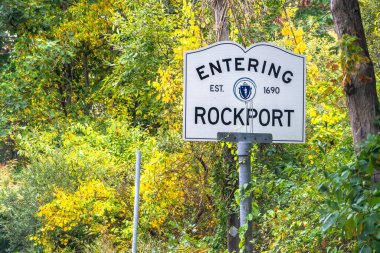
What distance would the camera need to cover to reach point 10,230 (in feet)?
51.2

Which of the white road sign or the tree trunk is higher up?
A: the tree trunk

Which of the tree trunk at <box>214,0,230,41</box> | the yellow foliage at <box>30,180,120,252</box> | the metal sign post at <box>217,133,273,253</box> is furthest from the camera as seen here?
the yellow foliage at <box>30,180,120,252</box>

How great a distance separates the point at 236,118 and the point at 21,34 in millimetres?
12853

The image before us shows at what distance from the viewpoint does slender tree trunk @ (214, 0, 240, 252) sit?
28.7 feet

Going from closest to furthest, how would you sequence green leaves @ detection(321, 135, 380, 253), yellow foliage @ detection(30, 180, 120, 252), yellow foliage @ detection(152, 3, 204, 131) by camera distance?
green leaves @ detection(321, 135, 380, 253), yellow foliage @ detection(152, 3, 204, 131), yellow foliage @ detection(30, 180, 120, 252)

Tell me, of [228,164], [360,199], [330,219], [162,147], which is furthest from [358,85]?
[162,147]

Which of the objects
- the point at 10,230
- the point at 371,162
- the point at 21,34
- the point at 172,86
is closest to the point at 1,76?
the point at 21,34

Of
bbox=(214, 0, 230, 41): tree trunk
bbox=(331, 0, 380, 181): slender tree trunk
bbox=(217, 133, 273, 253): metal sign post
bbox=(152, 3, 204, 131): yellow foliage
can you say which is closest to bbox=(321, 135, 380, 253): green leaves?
bbox=(331, 0, 380, 181): slender tree trunk

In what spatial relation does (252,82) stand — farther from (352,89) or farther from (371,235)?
(371,235)

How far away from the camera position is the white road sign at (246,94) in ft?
21.0

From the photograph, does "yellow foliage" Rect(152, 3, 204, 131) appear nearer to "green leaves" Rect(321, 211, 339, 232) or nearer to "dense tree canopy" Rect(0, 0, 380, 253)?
"dense tree canopy" Rect(0, 0, 380, 253)

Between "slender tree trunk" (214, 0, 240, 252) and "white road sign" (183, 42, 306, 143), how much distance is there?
2.15 metres

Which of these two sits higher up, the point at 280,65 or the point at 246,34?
the point at 246,34

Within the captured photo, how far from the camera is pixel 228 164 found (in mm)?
9586
